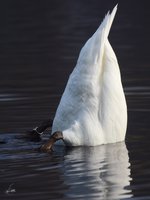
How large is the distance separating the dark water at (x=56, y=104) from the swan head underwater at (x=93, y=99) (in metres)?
0.20

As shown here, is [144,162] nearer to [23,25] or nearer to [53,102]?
[53,102]

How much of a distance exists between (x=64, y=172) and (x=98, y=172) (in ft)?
1.21

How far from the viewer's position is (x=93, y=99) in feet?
38.0

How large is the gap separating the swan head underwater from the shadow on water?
19 centimetres

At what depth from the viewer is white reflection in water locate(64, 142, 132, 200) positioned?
9500mm

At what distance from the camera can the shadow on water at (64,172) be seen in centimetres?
952

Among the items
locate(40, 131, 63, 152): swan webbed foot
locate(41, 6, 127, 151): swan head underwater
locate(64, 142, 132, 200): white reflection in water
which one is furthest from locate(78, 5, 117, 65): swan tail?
locate(64, 142, 132, 200): white reflection in water

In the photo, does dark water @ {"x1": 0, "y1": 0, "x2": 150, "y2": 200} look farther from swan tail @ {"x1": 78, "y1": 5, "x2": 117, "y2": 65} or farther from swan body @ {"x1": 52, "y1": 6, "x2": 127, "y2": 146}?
swan tail @ {"x1": 78, "y1": 5, "x2": 117, "y2": 65}

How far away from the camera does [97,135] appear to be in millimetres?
11719

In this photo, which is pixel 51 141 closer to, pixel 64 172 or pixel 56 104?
pixel 64 172

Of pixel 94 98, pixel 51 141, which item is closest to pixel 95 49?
pixel 94 98

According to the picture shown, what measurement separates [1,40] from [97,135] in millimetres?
12311

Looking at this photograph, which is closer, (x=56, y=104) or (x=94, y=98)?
(x=94, y=98)

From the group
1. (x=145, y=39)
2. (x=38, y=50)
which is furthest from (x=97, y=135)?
(x=145, y=39)
